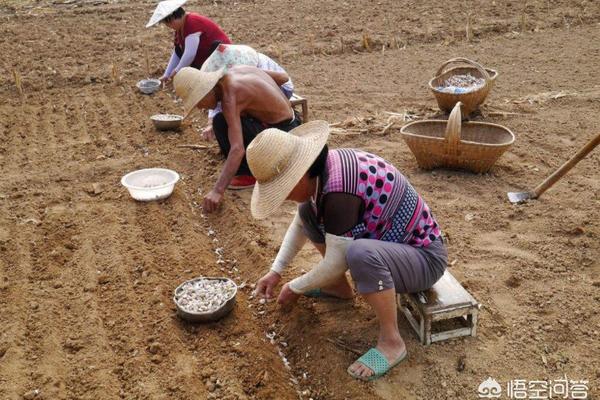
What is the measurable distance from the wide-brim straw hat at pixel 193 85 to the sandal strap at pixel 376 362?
6.74 ft

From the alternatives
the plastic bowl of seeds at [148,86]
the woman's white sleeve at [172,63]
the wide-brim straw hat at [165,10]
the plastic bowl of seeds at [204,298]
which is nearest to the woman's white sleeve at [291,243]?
the plastic bowl of seeds at [204,298]

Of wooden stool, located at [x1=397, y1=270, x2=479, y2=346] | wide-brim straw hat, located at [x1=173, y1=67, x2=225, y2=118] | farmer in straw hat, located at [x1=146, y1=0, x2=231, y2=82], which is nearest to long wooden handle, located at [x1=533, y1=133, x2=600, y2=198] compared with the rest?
wooden stool, located at [x1=397, y1=270, x2=479, y2=346]

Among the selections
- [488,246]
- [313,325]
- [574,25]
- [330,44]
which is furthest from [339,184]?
[574,25]

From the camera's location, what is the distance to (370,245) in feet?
8.29

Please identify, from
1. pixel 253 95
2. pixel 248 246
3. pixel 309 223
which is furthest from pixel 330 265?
pixel 253 95

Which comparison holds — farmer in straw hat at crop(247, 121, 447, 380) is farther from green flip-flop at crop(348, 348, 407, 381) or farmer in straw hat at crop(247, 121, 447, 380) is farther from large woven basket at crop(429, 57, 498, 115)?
large woven basket at crop(429, 57, 498, 115)

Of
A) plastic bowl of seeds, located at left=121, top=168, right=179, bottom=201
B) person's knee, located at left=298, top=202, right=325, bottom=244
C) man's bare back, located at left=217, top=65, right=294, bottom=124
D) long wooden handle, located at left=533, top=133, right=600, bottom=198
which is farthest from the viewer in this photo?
plastic bowl of seeds, located at left=121, top=168, right=179, bottom=201

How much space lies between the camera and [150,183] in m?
4.59

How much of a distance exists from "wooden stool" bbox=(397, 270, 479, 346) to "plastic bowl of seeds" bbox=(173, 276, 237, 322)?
971 millimetres

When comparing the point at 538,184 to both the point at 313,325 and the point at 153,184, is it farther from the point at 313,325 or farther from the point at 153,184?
the point at 153,184

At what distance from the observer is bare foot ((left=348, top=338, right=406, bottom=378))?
103 inches

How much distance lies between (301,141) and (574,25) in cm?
845

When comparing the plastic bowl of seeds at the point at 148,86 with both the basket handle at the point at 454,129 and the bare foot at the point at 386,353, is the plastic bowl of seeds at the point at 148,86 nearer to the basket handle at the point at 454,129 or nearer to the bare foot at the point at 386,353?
the basket handle at the point at 454,129

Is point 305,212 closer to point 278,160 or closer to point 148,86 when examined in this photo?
point 278,160
